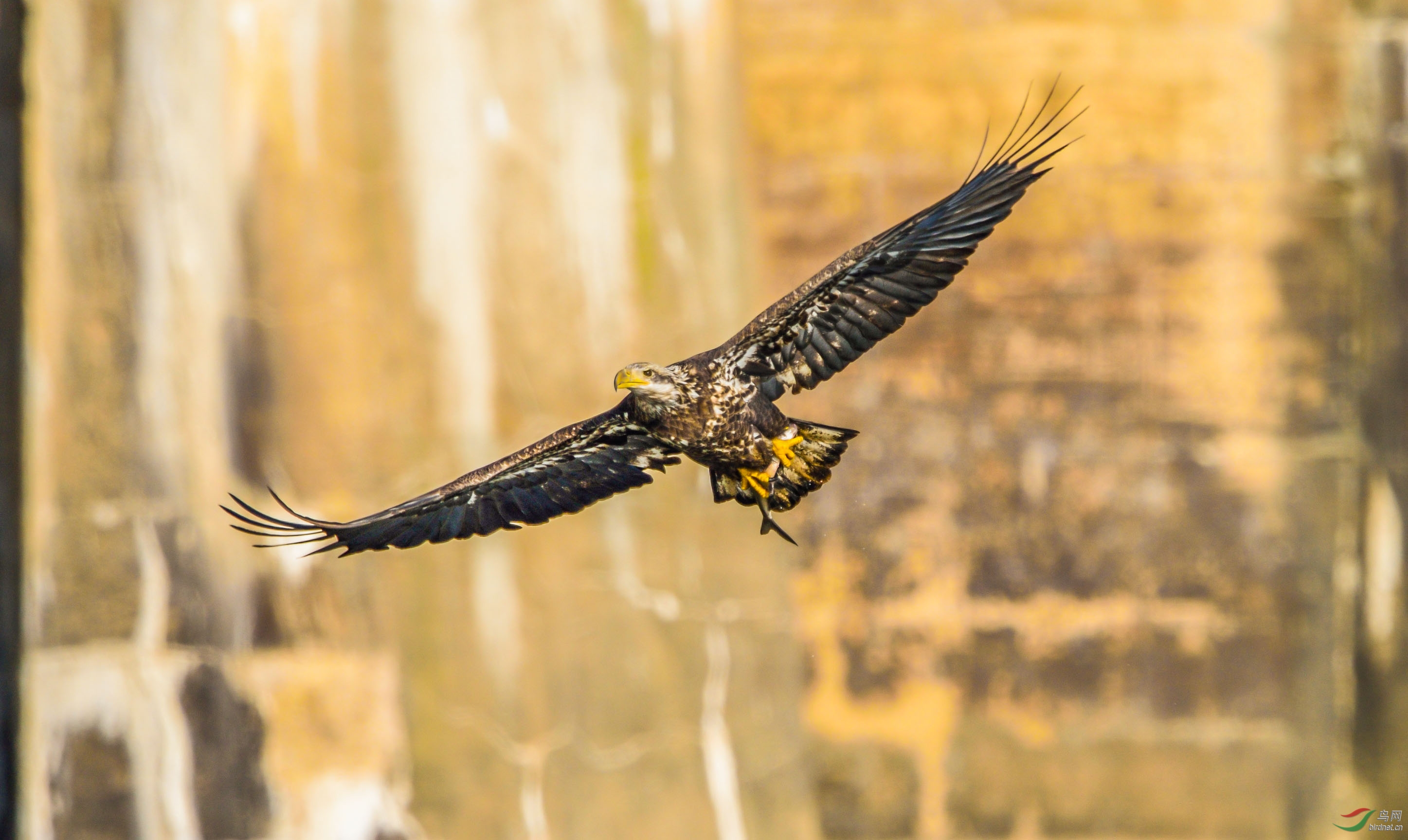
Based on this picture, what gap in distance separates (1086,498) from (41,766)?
6.68 metres

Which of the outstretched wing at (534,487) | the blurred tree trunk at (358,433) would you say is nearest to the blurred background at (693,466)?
the blurred tree trunk at (358,433)

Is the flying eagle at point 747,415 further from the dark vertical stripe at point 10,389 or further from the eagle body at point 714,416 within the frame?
the dark vertical stripe at point 10,389

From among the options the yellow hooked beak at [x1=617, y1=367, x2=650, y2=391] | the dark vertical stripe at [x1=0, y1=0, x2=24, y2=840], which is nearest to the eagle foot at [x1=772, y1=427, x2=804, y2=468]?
the yellow hooked beak at [x1=617, y1=367, x2=650, y2=391]

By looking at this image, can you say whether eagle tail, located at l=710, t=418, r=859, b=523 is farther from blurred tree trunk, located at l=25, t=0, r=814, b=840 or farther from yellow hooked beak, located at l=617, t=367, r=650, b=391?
blurred tree trunk, located at l=25, t=0, r=814, b=840

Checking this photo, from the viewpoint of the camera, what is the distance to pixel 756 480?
5.60 m

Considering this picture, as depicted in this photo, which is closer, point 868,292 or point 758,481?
point 868,292

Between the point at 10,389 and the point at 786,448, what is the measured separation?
5575mm

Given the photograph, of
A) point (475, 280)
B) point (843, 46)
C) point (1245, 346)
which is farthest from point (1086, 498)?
point (475, 280)

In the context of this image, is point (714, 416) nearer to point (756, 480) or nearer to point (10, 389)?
point (756, 480)

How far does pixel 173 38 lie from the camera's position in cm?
Result: 873

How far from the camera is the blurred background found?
8641 mm

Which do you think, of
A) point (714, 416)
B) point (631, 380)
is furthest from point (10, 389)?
point (714, 416)

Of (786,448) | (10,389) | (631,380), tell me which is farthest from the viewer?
(10,389)

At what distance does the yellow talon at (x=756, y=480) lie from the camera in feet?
18.4
